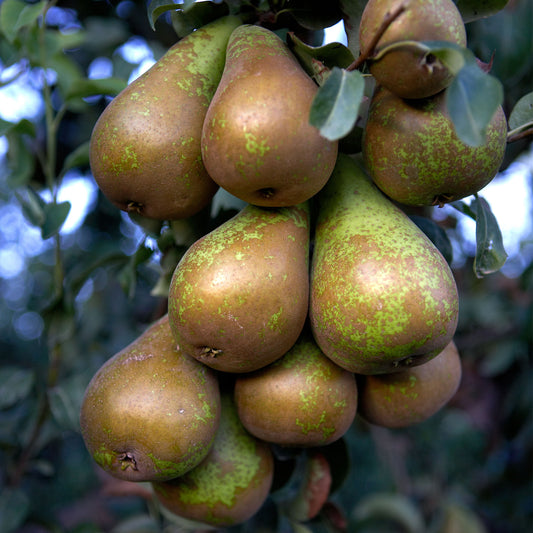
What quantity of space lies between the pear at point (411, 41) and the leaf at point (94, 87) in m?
0.79

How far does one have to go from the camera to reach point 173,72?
850 millimetres

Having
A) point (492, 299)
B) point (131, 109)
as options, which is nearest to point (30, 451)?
point (131, 109)

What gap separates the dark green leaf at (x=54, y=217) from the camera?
1118 mm

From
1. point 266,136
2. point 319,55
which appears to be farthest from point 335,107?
point 319,55

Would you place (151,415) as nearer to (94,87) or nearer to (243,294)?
(243,294)

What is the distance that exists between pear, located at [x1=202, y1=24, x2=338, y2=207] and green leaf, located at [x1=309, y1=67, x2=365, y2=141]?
5 cm

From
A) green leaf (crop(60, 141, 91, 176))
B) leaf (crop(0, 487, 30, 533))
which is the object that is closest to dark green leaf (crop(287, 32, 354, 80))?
green leaf (crop(60, 141, 91, 176))

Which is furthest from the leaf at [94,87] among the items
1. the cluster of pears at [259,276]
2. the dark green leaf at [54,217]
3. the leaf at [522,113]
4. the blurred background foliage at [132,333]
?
the leaf at [522,113]

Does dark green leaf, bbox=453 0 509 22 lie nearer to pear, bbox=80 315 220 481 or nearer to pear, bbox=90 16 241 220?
pear, bbox=90 16 241 220

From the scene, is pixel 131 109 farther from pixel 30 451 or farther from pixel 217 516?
pixel 30 451

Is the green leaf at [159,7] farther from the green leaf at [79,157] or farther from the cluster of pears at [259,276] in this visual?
the green leaf at [79,157]

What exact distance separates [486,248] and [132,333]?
1412 mm

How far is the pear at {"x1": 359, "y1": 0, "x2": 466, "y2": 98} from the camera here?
671 millimetres

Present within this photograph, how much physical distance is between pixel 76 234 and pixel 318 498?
204 centimetres
